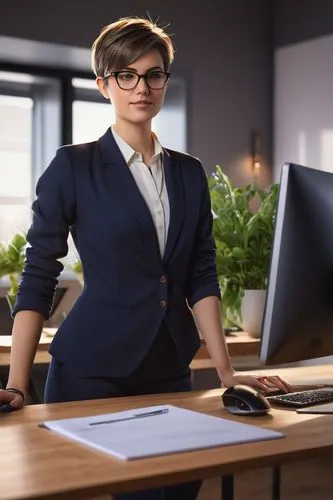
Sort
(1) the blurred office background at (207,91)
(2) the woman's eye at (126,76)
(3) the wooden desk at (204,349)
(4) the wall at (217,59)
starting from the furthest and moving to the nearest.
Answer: (1) the blurred office background at (207,91) < (4) the wall at (217,59) < (3) the wooden desk at (204,349) < (2) the woman's eye at (126,76)

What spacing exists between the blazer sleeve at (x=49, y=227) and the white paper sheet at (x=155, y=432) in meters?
0.42

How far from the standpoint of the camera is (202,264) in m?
2.02

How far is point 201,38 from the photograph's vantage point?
604 centimetres

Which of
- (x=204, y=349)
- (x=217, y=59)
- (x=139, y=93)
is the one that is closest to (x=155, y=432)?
(x=139, y=93)

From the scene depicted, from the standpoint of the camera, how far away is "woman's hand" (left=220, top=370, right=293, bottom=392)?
1882 millimetres

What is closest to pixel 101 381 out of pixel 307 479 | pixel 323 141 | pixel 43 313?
pixel 43 313

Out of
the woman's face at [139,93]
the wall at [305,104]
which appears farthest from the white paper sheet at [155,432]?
the wall at [305,104]

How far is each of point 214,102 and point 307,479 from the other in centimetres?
293

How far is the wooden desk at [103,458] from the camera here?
A: 1.12 m

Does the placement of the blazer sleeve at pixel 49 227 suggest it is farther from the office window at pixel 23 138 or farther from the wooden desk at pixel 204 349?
the office window at pixel 23 138

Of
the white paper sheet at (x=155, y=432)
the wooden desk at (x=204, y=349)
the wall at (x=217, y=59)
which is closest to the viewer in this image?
the white paper sheet at (x=155, y=432)

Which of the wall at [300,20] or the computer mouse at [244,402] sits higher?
the wall at [300,20]

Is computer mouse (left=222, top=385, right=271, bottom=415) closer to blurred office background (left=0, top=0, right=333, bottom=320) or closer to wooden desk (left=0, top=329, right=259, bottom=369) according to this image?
wooden desk (left=0, top=329, right=259, bottom=369)

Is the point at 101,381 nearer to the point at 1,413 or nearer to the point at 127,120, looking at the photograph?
the point at 1,413
